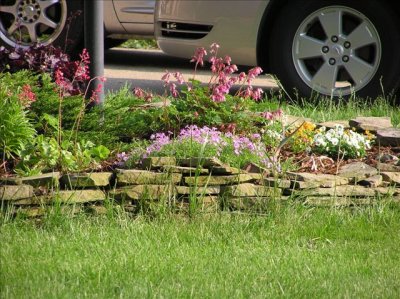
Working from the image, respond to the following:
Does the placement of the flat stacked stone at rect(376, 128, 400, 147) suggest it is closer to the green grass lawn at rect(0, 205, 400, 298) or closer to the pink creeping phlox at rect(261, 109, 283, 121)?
the pink creeping phlox at rect(261, 109, 283, 121)

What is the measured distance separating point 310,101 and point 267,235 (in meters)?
2.90

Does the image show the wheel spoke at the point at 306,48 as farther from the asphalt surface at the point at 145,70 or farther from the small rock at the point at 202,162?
the small rock at the point at 202,162

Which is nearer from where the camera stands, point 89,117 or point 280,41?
point 89,117

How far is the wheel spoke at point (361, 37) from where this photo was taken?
7461 millimetres

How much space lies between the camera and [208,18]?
26.1ft

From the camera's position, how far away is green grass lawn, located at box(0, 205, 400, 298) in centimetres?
382

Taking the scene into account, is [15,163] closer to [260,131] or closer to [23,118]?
[23,118]

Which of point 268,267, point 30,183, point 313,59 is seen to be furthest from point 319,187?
point 313,59

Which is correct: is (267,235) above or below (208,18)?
below

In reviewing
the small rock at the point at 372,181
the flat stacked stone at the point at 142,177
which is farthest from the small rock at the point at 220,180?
the small rock at the point at 372,181

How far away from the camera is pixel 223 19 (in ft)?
26.1

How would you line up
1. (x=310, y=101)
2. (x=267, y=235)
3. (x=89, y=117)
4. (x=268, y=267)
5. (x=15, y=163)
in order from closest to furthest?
(x=268, y=267) → (x=267, y=235) → (x=15, y=163) → (x=89, y=117) → (x=310, y=101)

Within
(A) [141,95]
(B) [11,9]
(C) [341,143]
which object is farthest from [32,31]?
(C) [341,143]

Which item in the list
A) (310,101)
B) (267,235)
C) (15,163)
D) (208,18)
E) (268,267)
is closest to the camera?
(268,267)
